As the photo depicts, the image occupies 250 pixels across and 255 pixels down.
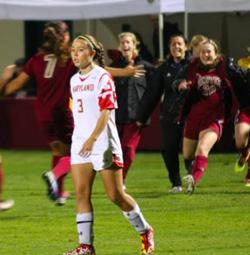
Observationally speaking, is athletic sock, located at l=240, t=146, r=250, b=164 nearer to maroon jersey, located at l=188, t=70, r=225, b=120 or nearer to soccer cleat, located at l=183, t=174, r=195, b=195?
maroon jersey, located at l=188, t=70, r=225, b=120

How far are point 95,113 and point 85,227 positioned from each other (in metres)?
0.97

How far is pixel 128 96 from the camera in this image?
17672mm

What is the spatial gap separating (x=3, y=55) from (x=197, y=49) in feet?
42.8

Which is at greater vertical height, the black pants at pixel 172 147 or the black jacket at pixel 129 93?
the black jacket at pixel 129 93

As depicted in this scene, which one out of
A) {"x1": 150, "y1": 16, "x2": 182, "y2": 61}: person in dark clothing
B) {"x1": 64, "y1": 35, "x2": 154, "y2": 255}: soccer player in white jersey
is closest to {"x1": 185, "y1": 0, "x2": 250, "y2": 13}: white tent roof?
{"x1": 150, "y1": 16, "x2": 182, "y2": 61}: person in dark clothing

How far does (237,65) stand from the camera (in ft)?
53.5

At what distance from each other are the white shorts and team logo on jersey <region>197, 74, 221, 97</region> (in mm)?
5037

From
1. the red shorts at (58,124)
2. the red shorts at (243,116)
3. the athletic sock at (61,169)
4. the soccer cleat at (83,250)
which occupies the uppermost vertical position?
the red shorts at (58,124)

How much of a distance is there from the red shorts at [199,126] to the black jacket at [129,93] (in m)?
1.43

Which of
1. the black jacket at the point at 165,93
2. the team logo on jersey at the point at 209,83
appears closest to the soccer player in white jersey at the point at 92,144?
the team logo on jersey at the point at 209,83

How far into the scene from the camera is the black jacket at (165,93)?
16609 mm

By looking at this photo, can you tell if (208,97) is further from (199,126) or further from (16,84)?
(16,84)

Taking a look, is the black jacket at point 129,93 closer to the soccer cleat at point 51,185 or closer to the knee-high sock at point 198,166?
the knee-high sock at point 198,166

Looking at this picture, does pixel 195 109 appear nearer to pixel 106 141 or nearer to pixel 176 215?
pixel 176 215
